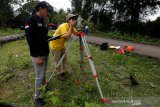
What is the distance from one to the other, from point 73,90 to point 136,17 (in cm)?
2140

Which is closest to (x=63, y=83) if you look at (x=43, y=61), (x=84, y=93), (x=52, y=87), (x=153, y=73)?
(x=52, y=87)

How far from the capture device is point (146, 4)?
84.4 ft

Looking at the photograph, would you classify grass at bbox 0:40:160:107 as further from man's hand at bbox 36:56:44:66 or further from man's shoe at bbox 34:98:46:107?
man's hand at bbox 36:56:44:66

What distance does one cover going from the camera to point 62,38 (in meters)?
6.20

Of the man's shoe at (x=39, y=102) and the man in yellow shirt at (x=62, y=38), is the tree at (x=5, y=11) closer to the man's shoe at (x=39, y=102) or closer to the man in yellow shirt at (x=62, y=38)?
the man in yellow shirt at (x=62, y=38)

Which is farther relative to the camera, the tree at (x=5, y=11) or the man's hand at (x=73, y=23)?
the tree at (x=5, y=11)

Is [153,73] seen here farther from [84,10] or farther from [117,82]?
[84,10]

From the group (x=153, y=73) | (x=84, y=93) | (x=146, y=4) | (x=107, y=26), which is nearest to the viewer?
(x=84, y=93)

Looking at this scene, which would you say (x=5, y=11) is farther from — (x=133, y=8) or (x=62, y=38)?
(x=62, y=38)

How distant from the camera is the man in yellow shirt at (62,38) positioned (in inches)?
224

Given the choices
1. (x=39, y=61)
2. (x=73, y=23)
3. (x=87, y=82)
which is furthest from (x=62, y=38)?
(x=87, y=82)

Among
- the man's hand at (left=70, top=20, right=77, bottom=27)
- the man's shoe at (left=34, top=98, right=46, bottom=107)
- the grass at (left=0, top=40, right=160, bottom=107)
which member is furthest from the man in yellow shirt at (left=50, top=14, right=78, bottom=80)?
the man's shoe at (left=34, top=98, right=46, bottom=107)

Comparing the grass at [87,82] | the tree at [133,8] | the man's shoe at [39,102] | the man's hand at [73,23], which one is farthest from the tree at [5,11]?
the man's shoe at [39,102]

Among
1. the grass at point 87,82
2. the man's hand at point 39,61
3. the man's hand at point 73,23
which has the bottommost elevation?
the grass at point 87,82
